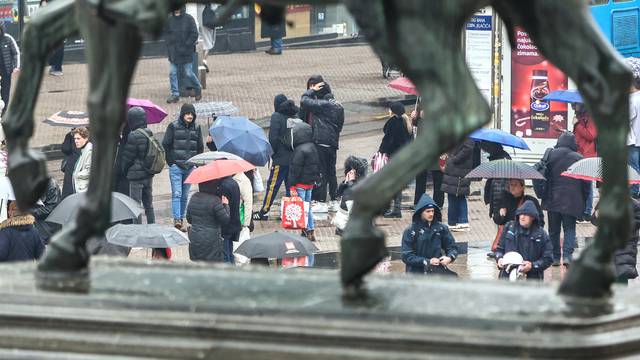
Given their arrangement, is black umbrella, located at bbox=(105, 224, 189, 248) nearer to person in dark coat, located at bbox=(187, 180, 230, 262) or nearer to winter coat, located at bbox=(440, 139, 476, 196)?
person in dark coat, located at bbox=(187, 180, 230, 262)

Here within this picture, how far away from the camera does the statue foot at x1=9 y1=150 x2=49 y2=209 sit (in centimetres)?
768

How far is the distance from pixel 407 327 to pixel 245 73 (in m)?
25.2

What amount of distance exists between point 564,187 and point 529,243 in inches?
121

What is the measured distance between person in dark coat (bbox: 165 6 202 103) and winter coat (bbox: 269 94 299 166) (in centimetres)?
778

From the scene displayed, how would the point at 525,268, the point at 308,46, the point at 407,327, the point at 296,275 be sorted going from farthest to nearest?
the point at 308,46, the point at 525,268, the point at 296,275, the point at 407,327

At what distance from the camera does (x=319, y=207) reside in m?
19.8

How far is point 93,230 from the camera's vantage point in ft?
24.9

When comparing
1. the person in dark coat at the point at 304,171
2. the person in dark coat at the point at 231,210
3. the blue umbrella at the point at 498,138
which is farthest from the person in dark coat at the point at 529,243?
the person in dark coat at the point at 304,171

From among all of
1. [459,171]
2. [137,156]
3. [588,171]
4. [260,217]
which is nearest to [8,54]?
[260,217]

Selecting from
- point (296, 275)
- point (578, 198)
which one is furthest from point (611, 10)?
point (296, 275)

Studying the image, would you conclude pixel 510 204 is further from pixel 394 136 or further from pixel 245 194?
pixel 394 136

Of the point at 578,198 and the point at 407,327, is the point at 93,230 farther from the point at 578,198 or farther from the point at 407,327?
the point at 578,198

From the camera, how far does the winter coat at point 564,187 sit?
16.9 metres

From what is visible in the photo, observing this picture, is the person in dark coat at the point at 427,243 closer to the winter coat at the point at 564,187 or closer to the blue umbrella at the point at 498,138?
the winter coat at the point at 564,187
